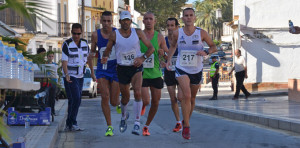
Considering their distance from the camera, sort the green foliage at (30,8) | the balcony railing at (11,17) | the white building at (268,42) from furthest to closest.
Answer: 1. the white building at (268,42)
2. the balcony railing at (11,17)
3. the green foliage at (30,8)

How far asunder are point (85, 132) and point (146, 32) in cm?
208

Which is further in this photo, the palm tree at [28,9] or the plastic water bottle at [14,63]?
the plastic water bottle at [14,63]

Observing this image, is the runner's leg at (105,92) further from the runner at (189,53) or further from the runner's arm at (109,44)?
the runner at (189,53)

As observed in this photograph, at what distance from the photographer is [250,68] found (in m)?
27.9

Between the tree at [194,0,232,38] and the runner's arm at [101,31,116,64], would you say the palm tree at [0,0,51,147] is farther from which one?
the tree at [194,0,232,38]

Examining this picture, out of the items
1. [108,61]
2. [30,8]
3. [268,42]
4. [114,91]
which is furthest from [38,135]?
[268,42]

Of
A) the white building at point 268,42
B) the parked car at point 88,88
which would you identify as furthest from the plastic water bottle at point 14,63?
the parked car at point 88,88

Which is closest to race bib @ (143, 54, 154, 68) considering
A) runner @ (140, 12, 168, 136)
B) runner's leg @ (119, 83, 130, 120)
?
runner @ (140, 12, 168, 136)

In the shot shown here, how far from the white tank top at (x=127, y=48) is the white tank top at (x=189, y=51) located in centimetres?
71

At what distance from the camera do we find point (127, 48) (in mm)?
9344

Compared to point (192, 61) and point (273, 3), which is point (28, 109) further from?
point (273, 3)

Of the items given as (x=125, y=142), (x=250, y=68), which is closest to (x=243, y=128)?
(x=125, y=142)

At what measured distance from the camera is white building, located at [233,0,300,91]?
27.2 meters

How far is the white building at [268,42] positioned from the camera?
27250 millimetres
